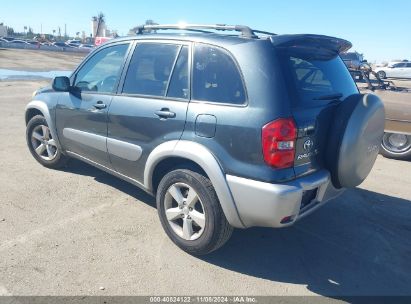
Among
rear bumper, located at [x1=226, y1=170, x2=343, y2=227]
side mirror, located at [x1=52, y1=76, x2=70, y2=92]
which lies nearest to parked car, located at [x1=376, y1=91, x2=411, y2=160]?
rear bumper, located at [x1=226, y1=170, x2=343, y2=227]

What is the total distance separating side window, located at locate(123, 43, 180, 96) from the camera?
11.2 ft

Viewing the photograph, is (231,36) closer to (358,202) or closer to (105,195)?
(105,195)

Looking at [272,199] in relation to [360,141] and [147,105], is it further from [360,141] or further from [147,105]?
[147,105]

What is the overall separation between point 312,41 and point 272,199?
4.54 ft

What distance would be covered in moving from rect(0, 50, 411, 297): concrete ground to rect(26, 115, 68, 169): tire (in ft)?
1.00

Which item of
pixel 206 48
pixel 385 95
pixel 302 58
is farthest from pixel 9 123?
pixel 385 95

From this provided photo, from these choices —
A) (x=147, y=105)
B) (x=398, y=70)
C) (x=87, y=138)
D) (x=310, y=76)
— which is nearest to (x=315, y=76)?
(x=310, y=76)

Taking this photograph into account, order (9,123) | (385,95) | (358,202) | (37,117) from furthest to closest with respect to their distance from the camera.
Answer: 1. (9,123)
2. (385,95)
3. (37,117)
4. (358,202)

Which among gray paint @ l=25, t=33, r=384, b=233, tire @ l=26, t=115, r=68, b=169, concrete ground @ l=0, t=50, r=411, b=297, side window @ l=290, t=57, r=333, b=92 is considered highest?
side window @ l=290, t=57, r=333, b=92

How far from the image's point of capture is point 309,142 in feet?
9.64

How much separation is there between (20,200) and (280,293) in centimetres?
300

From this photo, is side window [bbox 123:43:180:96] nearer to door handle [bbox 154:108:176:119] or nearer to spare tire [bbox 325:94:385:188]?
door handle [bbox 154:108:176:119]

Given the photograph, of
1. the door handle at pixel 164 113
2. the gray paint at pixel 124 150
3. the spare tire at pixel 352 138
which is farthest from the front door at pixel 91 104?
the spare tire at pixel 352 138

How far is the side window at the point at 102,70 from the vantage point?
12.8 feet
